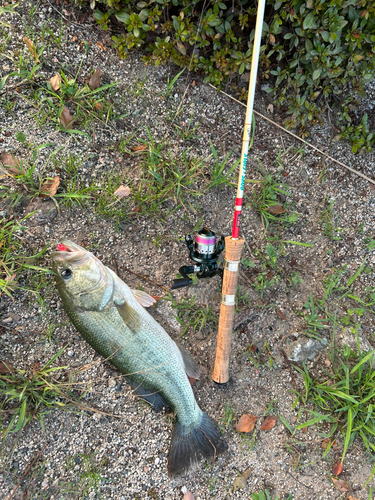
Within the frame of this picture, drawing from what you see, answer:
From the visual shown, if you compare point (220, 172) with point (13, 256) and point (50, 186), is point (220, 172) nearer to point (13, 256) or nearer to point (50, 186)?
point (50, 186)

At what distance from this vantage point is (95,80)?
316 cm

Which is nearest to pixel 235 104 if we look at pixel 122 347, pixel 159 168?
pixel 159 168

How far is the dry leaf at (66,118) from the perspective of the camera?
3.13 metres

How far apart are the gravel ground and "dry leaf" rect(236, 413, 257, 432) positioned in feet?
0.18

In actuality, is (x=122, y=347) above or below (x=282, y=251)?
below

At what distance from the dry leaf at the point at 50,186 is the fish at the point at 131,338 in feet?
1.88

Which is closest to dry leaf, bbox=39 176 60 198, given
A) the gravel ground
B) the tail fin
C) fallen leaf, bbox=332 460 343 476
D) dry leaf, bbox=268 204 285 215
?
the gravel ground

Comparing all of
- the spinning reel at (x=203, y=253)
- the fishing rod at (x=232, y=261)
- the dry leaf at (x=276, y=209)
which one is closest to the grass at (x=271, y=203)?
the dry leaf at (x=276, y=209)

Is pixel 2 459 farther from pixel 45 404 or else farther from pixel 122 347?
pixel 122 347

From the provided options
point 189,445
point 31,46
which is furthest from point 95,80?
point 189,445

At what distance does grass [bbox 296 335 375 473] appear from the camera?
299cm

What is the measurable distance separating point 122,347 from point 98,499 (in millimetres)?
1391

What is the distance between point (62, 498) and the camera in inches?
115

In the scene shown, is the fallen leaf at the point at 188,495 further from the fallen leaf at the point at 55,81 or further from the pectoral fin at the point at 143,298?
the fallen leaf at the point at 55,81
